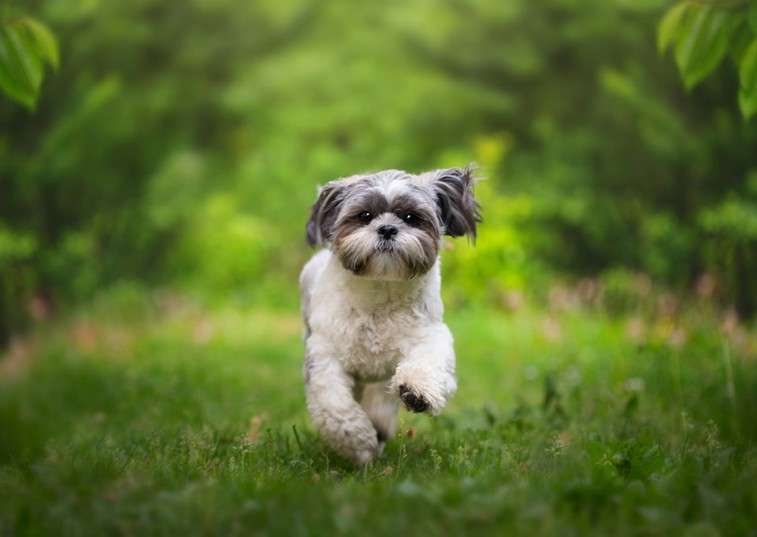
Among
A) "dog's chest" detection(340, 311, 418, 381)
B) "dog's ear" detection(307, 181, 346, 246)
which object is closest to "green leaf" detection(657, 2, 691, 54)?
"dog's ear" detection(307, 181, 346, 246)

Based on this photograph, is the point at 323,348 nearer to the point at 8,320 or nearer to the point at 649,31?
the point at 8,320

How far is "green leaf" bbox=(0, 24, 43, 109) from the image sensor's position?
14.7 ft

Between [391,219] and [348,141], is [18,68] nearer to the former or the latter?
[391,219]

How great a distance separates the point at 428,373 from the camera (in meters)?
4.45

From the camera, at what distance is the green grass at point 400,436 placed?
3145 millimetres

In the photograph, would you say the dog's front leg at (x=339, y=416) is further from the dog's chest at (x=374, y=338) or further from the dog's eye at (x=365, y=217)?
the dog's eye at (x=365, y=217)

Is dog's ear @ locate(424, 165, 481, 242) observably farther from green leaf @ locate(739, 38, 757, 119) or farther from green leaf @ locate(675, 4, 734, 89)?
green leaf @ locate(739, 38, 757, 119)

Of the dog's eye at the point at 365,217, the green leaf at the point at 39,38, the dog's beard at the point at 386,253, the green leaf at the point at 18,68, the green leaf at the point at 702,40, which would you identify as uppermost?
the green leaf at the point at 702,40

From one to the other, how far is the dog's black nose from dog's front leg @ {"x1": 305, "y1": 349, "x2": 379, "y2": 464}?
0.75 meters

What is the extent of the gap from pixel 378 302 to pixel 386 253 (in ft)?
1.37

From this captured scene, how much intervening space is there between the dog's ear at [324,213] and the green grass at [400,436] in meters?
1.02

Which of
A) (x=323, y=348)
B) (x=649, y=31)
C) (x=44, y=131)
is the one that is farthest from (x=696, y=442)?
(x=44, y=131)

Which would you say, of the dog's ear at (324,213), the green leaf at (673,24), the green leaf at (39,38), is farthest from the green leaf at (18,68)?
the green leaf at (673,24)

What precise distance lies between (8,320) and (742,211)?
8.32 meters
